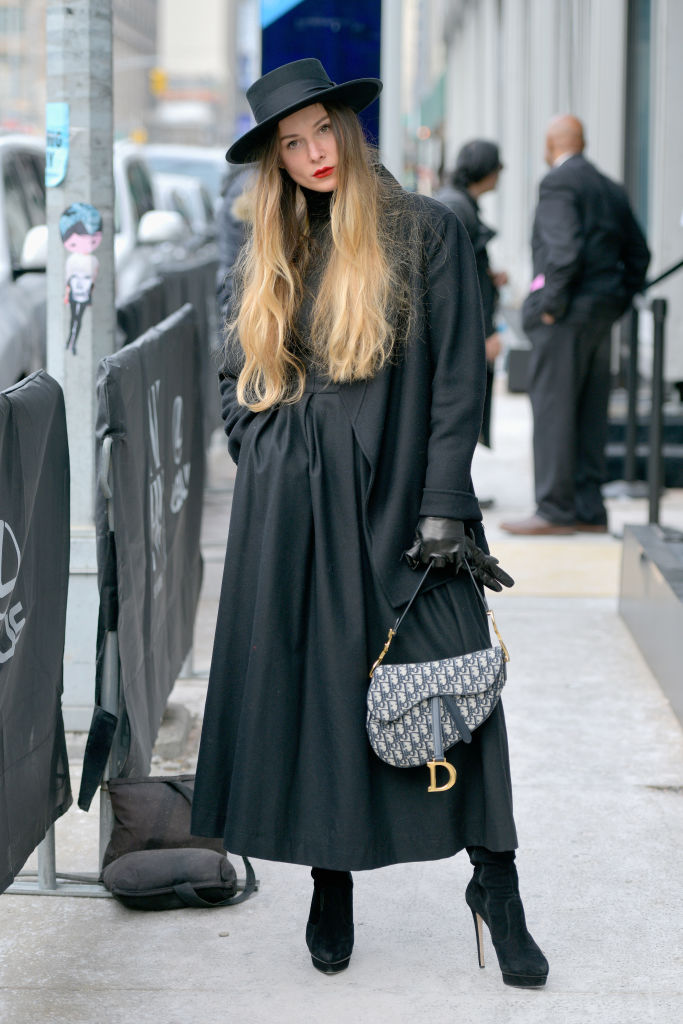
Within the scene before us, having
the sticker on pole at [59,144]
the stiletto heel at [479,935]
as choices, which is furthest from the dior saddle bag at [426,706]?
the sticker on pole at [59,144]

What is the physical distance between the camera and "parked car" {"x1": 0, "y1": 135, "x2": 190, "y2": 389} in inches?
272

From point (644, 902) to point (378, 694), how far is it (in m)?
1.16

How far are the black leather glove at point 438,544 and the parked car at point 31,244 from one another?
355 centimetres

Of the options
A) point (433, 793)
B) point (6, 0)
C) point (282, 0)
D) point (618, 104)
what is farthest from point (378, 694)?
point (6, 0)

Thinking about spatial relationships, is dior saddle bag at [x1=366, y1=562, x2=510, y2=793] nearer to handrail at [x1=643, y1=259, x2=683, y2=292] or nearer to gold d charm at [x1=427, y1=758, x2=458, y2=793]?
gold d charm at [x1=427, y1=758, x2=458, y2=793]

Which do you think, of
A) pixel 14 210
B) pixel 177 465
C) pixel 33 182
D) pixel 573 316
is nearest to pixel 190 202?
pixel 33 182

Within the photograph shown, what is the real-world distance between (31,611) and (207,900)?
3.14 ft

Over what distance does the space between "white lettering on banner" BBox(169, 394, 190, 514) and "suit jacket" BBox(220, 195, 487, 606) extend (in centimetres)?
162

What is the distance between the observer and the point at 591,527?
8.22 metres

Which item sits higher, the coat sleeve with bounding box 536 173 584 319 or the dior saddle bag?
the coat sleeve with bounding box 536 173 584 319

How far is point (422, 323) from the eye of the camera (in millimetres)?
3168

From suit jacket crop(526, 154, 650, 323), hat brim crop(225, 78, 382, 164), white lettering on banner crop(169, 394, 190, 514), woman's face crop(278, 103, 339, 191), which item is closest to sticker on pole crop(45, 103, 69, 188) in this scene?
white lettering on banner crop(169, 394, 190, 514)

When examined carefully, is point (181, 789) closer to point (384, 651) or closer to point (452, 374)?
point (384, 651)

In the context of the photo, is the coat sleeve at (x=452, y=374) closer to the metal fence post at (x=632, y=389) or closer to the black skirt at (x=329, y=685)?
the black skirt at (x=329, y=685)
